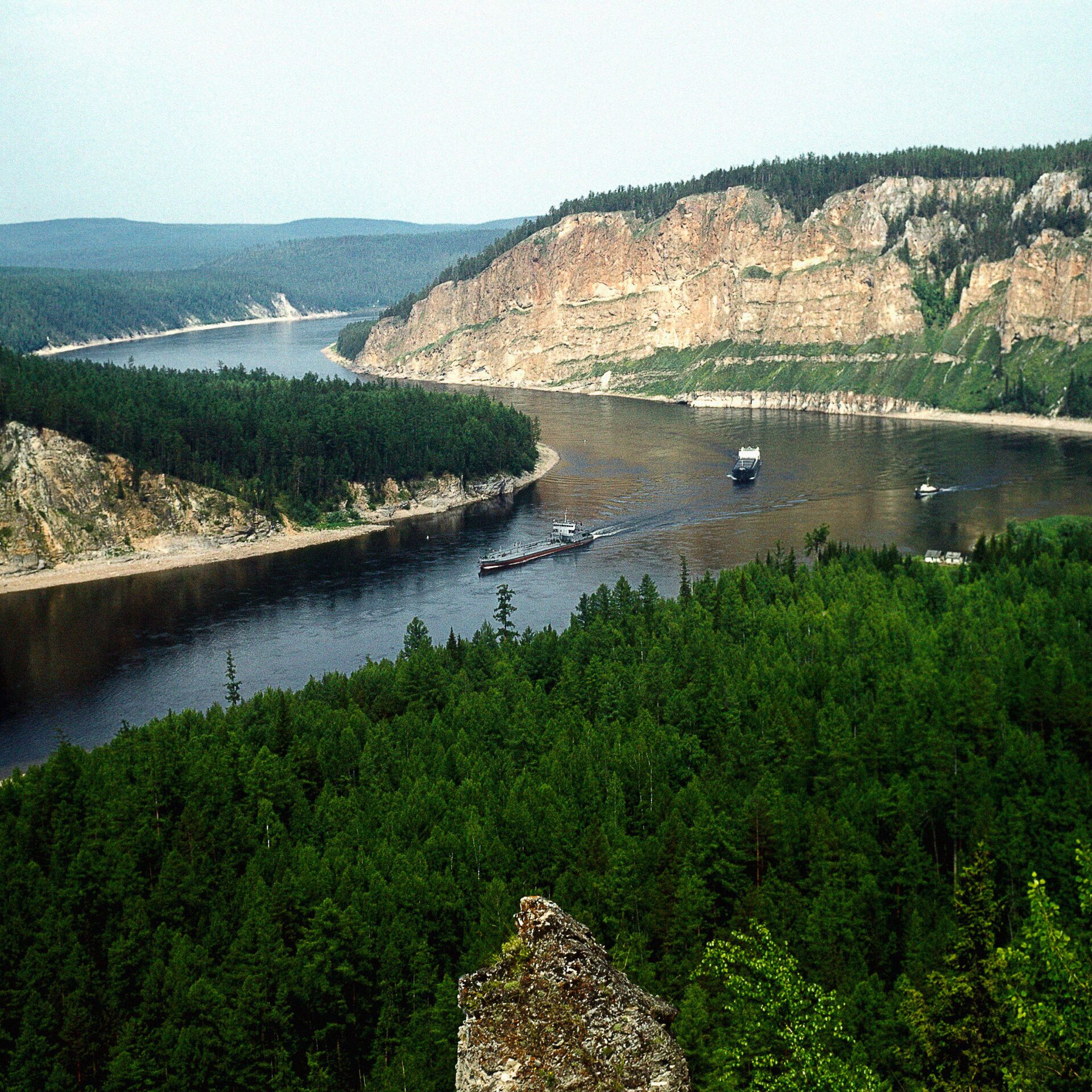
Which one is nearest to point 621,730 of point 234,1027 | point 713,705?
point 713,705

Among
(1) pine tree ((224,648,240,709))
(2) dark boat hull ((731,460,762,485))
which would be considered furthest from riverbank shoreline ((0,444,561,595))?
(1) pine tree ((224,648,240,709))

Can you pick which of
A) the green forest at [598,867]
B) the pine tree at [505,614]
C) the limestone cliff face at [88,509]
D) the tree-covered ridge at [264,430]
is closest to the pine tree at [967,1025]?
Answer: the green forest at [598,867]

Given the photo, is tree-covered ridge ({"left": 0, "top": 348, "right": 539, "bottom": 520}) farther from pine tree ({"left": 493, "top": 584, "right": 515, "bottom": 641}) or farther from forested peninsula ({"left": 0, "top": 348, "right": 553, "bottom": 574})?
pine tree ({"left": 493, "top": 584, "right": 515, "bottom": 641})

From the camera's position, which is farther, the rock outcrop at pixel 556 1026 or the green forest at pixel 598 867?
the green forest at pixel 598 867

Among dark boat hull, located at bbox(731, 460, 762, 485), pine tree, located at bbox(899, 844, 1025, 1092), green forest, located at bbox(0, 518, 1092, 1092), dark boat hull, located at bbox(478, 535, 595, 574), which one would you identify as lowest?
dark boat hull, located at bbox(478, 535, 595, 574)

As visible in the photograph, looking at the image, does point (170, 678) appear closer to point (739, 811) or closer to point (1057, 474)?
point (739, 811)

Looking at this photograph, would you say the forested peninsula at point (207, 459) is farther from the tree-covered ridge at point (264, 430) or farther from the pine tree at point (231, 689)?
the pine tree at point (231, 689)
